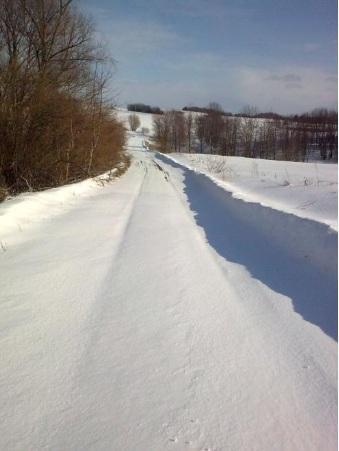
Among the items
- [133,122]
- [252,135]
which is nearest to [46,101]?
[252,135]

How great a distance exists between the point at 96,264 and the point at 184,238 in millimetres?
2030

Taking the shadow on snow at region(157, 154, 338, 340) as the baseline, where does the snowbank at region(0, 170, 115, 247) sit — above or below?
above

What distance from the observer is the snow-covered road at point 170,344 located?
2139 mm

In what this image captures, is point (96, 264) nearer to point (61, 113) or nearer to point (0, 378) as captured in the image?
point (0, 378)

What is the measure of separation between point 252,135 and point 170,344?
85.3 meters

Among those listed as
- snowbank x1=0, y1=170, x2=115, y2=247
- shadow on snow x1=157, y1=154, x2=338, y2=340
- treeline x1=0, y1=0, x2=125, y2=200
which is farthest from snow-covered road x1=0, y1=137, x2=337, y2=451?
treeline x1=0, y1=0, x2=125, y2=200

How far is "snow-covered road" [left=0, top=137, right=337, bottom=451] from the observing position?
7.02 ft

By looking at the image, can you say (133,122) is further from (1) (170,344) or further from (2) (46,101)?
(1) (170,344)

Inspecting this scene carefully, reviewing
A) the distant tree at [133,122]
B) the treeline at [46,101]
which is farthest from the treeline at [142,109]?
the treeline at [46,101]

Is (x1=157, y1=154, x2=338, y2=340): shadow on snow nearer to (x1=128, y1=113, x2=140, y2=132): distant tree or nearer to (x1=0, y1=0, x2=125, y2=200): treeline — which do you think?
(x1=0, y1=0, x2=125, y2=200): treeline

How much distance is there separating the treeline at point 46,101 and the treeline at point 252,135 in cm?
5393

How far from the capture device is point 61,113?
13055 mm

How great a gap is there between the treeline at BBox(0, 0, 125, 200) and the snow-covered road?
6.92 metres

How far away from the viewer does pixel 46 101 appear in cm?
1210
